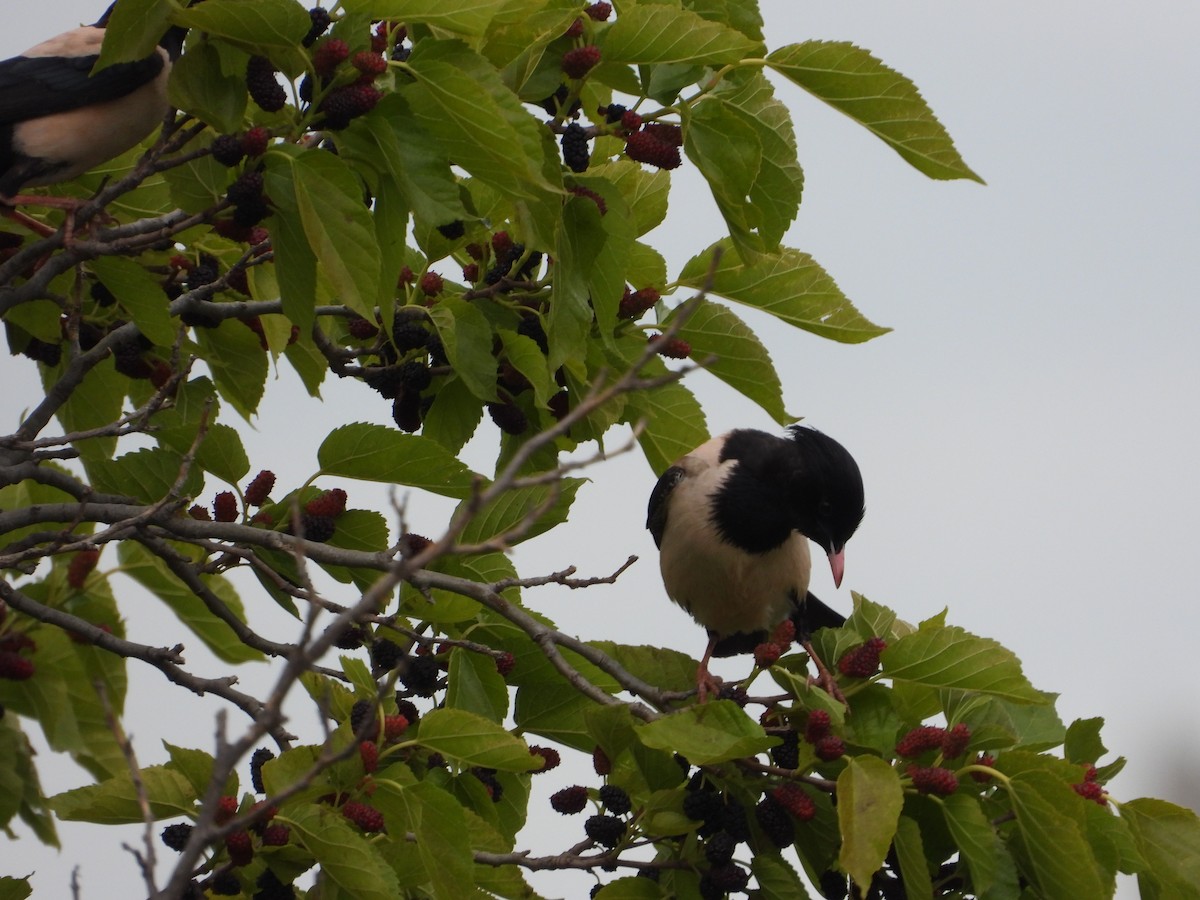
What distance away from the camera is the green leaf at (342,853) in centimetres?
328

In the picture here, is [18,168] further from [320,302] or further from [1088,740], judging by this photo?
[1088,740]

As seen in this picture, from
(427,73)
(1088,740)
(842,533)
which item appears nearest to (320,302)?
(427,73)

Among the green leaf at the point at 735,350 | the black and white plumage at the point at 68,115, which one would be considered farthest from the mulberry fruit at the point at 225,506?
the green leaf at the point at 735,350

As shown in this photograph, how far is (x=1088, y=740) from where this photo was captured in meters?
3.89

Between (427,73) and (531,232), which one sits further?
(531,232)

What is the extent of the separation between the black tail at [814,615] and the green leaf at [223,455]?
8.46 feet

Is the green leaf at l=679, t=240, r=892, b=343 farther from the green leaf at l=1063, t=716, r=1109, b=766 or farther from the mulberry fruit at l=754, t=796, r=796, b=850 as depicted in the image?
the mulberry fruit at l=754, t=796, r=796, b=850

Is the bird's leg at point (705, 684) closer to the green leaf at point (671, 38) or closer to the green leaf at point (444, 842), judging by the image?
the green leaf at point (444, 842)

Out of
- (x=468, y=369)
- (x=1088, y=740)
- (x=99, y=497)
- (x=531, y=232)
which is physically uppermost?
(x=531, y=232)

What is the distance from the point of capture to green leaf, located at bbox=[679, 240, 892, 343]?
4328mm

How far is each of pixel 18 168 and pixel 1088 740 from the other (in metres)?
3.55

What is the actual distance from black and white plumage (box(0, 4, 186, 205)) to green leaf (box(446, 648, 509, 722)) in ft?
6.28

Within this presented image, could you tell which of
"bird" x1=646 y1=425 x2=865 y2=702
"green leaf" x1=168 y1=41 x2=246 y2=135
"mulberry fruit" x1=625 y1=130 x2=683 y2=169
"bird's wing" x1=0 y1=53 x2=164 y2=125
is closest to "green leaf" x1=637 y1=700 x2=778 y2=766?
"mulberry fruit" x1=625 y1=130 x2=683 y2=169

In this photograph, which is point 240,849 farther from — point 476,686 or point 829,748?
point 829,748
